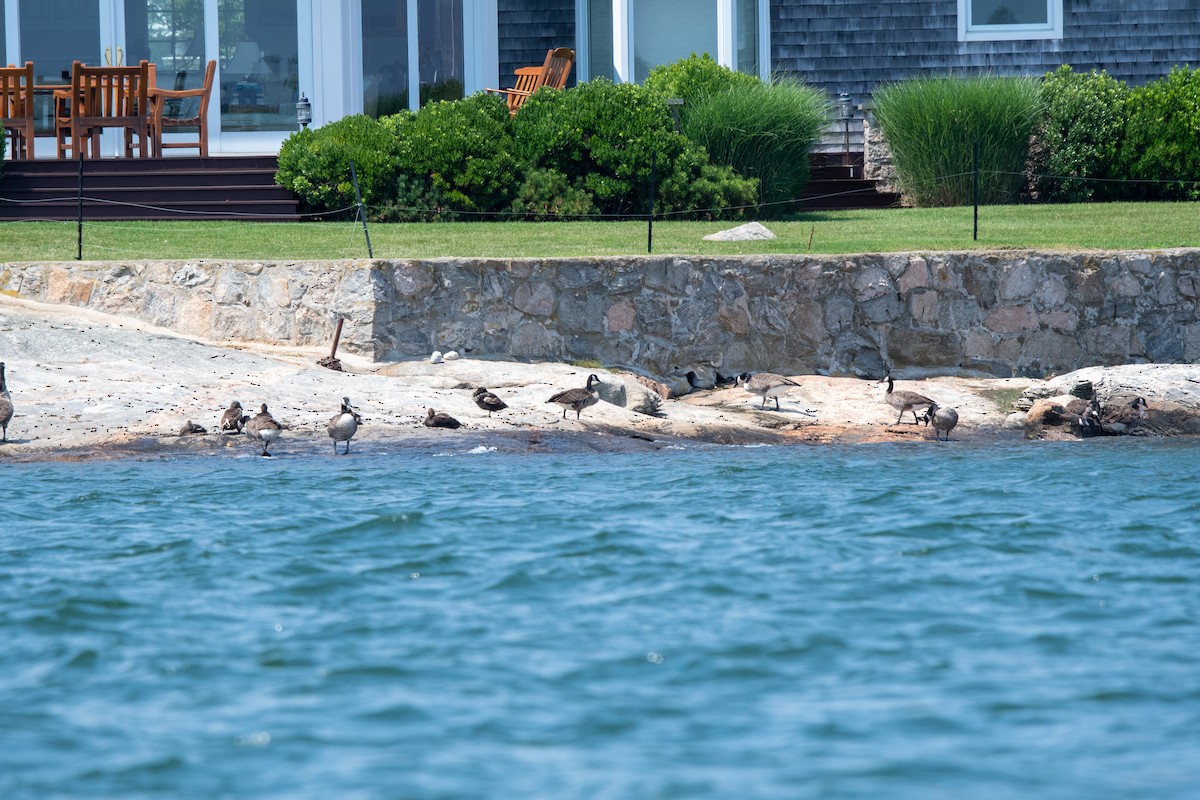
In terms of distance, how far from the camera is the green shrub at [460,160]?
766 inches

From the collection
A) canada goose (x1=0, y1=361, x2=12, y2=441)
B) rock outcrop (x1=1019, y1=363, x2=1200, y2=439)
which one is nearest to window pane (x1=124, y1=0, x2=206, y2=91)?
canada goose (x1=0, y1=361, x2=12, y2=441)

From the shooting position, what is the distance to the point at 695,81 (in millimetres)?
22516

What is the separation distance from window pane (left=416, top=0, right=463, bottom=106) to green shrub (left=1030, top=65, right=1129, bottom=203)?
30.8 ft

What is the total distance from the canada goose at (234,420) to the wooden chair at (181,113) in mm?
10107

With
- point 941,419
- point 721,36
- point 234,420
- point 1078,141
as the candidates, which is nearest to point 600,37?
point 721,36

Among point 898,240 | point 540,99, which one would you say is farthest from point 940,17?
point 898,240

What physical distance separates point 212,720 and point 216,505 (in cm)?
419

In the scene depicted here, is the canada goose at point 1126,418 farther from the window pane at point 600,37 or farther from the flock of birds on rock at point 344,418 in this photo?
the window pane at point 600,37

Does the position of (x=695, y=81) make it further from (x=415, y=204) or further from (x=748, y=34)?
(x=415, y=204)

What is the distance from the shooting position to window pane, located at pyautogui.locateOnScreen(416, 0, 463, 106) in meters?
24.1

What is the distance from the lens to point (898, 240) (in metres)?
16.6

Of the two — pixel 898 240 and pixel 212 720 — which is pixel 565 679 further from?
pixel 898 240

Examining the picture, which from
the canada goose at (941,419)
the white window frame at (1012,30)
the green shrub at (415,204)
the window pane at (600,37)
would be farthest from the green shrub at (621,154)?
the white window frame at (1012,30)

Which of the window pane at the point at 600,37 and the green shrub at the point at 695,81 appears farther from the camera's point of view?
the window pane at the point at 600,37
